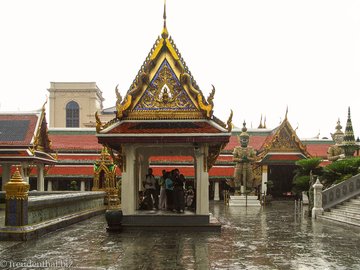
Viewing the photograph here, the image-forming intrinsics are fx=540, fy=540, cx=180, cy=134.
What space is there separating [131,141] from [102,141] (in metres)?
0.88

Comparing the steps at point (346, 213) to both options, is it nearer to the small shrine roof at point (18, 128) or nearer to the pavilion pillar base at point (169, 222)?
the pavilion pillar base at point (169, 222)

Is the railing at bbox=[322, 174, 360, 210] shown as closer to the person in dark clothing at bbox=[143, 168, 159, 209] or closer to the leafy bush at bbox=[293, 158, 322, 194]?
Answer: the leafy bush at bbox=[293, 158, 322, 194]

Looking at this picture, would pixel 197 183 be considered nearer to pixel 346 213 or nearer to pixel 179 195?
pixel 179 195

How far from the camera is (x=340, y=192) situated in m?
23.8

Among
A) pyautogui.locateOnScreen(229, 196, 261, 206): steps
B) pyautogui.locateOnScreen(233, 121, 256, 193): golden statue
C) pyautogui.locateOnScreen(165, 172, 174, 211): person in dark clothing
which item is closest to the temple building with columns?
pyautogui.locateOnScreen(165, 172, 174, 211): person in dark clothing

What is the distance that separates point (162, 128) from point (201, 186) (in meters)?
2.03

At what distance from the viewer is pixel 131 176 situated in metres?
15.9

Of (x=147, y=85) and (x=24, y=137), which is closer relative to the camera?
(x=147, y=85)

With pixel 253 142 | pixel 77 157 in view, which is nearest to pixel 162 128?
pixel 77 157

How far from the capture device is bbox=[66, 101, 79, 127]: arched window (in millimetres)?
70250

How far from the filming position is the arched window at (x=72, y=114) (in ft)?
230

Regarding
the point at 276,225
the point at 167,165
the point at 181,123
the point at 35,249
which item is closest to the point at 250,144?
the point at 167,165

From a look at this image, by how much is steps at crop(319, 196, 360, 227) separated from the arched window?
51496mm

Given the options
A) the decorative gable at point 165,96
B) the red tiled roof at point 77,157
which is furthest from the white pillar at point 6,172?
the decorative gable at point 165,96
